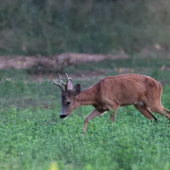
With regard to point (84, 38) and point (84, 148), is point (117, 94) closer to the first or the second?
point (84, 148)

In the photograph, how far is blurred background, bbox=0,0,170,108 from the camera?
18.2m

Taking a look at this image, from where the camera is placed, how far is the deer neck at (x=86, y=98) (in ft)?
28.4

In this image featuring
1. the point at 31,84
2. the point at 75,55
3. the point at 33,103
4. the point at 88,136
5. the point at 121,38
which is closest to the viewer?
the point at 88,136

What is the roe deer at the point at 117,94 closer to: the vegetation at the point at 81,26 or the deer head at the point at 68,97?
the deer head at the point at 68,97

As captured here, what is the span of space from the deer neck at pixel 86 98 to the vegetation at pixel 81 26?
37.8ft

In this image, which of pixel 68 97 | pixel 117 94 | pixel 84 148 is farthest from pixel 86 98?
pixel 84 148

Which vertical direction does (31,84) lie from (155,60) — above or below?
above

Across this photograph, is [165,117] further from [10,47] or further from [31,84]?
[10,47]

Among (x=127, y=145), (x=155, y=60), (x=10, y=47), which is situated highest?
(x=127, y=145)

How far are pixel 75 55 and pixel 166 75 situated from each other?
21.6ft

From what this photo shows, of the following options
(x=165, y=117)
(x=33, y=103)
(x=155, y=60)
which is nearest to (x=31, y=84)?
(x=33, y=103)

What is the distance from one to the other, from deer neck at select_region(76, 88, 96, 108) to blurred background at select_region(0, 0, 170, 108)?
239 inches

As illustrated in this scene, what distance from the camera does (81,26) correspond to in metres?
25.0

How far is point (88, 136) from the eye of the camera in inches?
267
